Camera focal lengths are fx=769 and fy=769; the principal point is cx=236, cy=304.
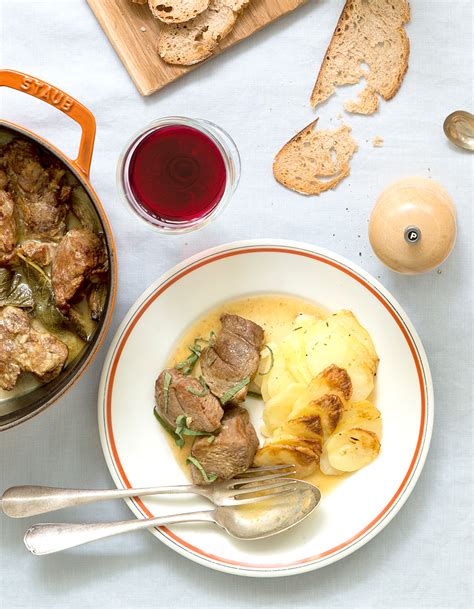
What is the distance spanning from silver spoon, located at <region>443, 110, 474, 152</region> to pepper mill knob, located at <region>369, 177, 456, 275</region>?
0.85ft

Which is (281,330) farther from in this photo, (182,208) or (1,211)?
(1,211)

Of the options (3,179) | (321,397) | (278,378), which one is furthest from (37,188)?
(321,397)

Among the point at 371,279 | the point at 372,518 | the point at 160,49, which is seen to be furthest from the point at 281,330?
the point at 160,49

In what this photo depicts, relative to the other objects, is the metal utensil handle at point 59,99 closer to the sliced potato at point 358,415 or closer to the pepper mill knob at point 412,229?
the pepper mill knob at point 412,229

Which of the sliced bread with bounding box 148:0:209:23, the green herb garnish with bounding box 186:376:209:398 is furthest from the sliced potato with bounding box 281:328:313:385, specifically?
the sliced bread with bounding box 148:0:209:23

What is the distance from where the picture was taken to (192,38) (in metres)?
2.13

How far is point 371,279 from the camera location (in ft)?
6.79

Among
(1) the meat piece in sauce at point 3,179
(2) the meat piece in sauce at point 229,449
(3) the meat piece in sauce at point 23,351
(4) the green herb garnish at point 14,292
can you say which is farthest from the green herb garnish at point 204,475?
(1) the meat piece in sauce at point 3,179

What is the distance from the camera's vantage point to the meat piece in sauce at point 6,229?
77.4 inches

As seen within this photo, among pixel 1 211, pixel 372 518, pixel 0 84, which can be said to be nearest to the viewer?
pixel 0 84

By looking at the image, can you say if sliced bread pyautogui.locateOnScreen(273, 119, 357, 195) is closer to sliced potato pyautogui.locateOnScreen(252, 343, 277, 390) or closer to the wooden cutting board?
the wooden cutting board

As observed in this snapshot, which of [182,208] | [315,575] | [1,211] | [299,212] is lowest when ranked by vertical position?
[315,575]

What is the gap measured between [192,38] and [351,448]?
1206 mm

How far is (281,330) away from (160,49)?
85cm
